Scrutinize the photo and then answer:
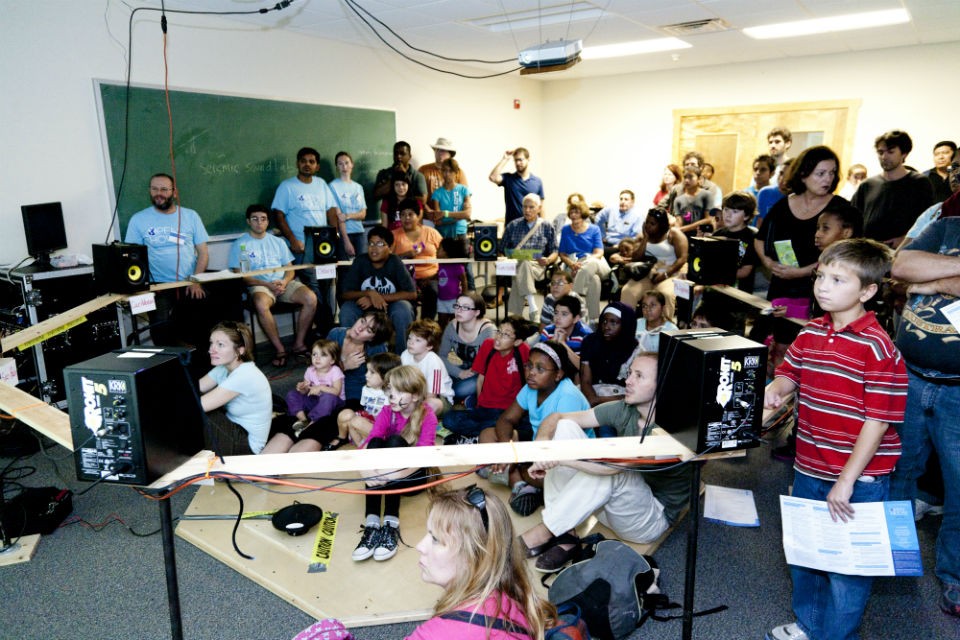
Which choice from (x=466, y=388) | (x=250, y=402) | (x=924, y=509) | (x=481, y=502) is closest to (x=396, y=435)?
(x=250, y=402)

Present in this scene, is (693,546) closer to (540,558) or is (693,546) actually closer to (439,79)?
(540,558)

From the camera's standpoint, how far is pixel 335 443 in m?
3.55

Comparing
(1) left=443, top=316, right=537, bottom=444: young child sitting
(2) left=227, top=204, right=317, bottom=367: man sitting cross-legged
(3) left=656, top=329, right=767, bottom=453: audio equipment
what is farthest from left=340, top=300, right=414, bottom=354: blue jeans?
(3) left=656, top=329, right=767, bottom=453: audio equipment

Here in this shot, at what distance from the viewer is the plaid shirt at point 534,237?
6.17 meters

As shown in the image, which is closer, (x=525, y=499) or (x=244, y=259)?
(x=525, y=499)

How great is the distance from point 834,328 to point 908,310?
0.46 m

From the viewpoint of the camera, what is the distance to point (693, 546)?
1.85 meters

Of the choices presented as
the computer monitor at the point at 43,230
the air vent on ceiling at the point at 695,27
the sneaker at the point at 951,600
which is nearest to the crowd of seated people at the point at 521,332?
the sneaker at the point at 951,600

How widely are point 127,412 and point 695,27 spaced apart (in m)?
6.12

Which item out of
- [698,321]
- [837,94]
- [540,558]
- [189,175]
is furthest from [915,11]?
[189,175]

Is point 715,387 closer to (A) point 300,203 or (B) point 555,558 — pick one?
(B) point 555,558

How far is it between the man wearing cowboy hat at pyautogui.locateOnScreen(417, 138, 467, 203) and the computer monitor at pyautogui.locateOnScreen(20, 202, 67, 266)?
364 cm

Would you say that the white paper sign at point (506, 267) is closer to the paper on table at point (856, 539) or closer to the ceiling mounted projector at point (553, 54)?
the ceiling mounted projector at point (553, 54)

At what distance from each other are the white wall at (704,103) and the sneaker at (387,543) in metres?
7.37
